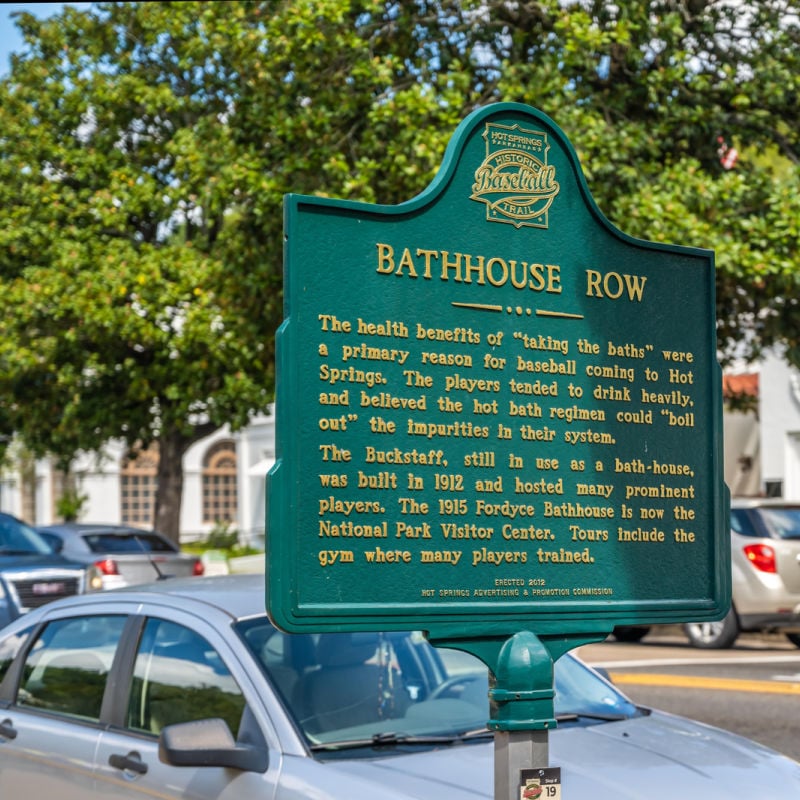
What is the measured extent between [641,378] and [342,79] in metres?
14.0

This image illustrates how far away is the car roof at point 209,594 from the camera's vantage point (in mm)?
5473

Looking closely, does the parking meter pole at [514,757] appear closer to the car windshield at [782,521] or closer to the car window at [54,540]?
the car windshield at [782,521]

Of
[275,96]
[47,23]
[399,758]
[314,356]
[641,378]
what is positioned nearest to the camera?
[314,356]

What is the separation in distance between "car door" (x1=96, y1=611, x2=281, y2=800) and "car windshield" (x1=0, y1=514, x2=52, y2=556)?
11847 mm

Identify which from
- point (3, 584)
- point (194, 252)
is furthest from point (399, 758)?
point (194, 252)

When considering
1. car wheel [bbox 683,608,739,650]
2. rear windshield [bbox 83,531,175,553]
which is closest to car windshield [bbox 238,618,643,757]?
car wheel [bbox 683,608,739,650]

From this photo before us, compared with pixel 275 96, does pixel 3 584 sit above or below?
below

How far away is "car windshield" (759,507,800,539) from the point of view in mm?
16391

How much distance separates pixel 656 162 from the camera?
56.7 feet

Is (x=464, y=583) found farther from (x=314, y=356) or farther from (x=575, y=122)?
(x=575, y=122)

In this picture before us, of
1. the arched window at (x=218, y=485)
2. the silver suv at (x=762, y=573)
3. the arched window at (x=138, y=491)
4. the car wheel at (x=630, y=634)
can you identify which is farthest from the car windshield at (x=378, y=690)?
the arched window at (x=138, y=491)

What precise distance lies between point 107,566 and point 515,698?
16.2 meters

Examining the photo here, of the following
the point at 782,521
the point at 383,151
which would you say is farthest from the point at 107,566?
the point at 782,521

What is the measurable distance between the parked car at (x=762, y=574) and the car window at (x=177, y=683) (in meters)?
11.1
